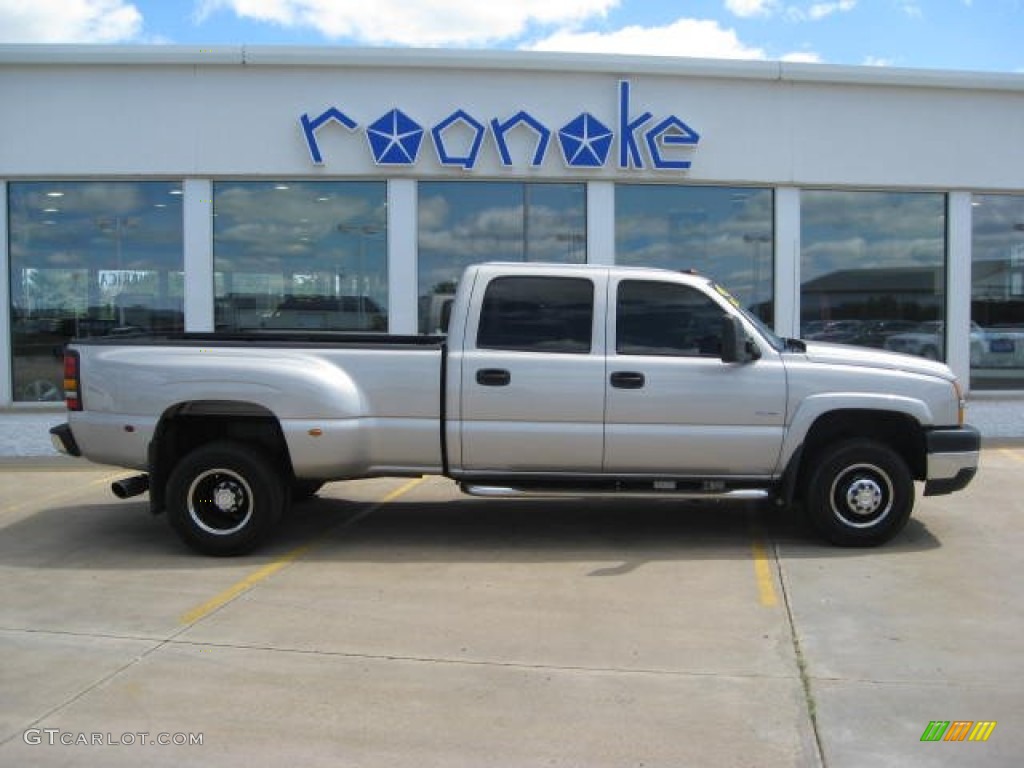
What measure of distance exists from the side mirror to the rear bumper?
186 inches

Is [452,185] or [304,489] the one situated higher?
[452,185]

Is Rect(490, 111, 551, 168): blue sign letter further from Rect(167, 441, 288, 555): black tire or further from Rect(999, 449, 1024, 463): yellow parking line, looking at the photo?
Rect(167, 441, 288, 555): black tire

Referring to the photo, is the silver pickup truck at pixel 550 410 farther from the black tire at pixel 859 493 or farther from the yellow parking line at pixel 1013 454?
the yellow parking line at pixel 1013 454

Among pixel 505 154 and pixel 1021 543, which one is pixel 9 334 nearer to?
pixel 505 154

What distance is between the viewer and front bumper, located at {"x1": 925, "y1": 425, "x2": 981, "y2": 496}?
21.4 ft

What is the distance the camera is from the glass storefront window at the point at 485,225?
48.1 feet

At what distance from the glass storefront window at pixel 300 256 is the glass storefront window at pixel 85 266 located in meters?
0.83

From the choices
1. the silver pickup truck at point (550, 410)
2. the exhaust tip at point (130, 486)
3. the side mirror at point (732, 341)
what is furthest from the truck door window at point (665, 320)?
the exhaust tip at point (130, 486)

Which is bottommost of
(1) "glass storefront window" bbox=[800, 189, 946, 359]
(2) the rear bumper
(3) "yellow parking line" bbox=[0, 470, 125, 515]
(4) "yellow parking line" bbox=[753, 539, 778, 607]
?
(4) "yellow parking line" bbox=[753, 539, 778, 607]

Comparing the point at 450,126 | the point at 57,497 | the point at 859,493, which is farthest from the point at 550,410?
the point at 450,126

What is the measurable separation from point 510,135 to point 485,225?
1.45 metres

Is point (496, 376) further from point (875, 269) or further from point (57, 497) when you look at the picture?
point (875, 269)

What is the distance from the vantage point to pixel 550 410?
653 centimetres

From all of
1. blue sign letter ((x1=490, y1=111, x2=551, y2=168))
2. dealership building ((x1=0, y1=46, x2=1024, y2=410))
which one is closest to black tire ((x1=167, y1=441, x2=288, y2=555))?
dealership building ((x1=0, y1=46, x2=1024, y2=410))
